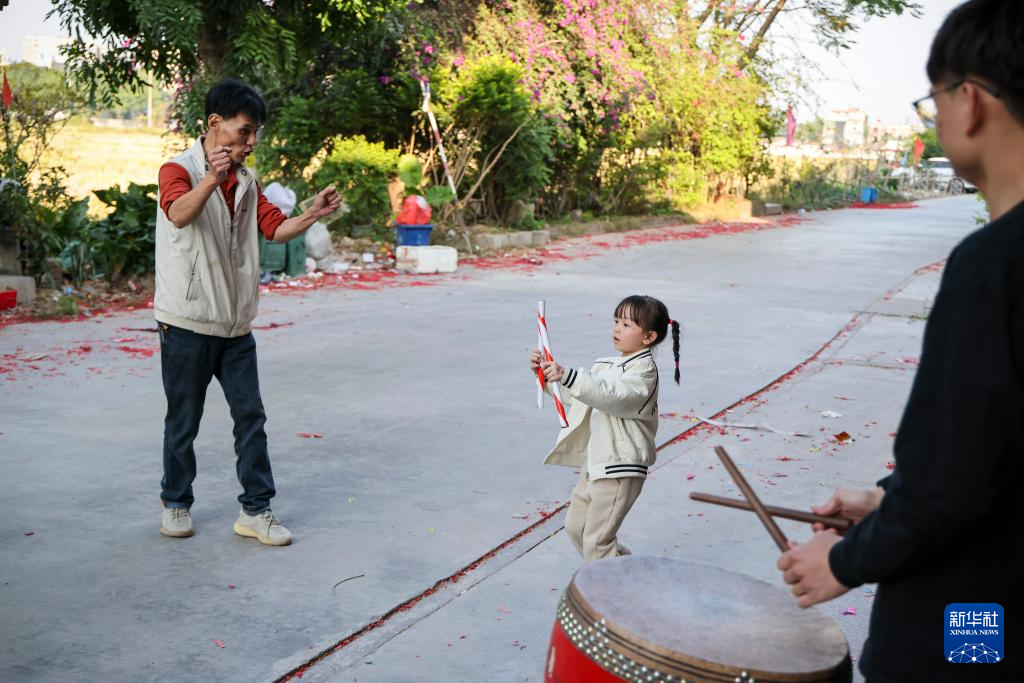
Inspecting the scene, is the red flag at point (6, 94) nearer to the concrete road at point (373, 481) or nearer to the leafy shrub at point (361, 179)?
the concrete road at point (373, 481)

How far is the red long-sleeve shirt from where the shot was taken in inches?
165

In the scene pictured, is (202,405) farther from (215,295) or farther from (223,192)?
(223,192)

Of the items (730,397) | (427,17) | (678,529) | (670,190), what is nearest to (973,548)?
(678,529)

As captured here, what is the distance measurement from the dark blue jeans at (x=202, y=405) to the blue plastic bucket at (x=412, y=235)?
31.8ft

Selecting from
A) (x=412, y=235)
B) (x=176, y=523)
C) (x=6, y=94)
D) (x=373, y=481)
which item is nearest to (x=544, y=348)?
(x=176, y=523)

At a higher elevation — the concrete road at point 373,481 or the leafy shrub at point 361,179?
the leafy shrub at point 361,179

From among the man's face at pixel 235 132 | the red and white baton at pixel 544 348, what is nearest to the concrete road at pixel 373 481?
the red and white baton at pixel 544 348

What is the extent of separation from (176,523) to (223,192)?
1416 mm

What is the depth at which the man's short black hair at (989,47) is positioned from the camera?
1.50 m

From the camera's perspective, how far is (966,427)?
4.77ft

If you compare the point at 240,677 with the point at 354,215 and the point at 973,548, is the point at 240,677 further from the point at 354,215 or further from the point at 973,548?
the point at 354,215

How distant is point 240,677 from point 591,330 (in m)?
6.75

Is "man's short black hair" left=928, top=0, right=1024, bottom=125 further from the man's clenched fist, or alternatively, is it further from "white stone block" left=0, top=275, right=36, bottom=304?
"white stone block" left=0, top=275, right=36, bottom=304

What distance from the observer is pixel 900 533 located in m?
1.53
